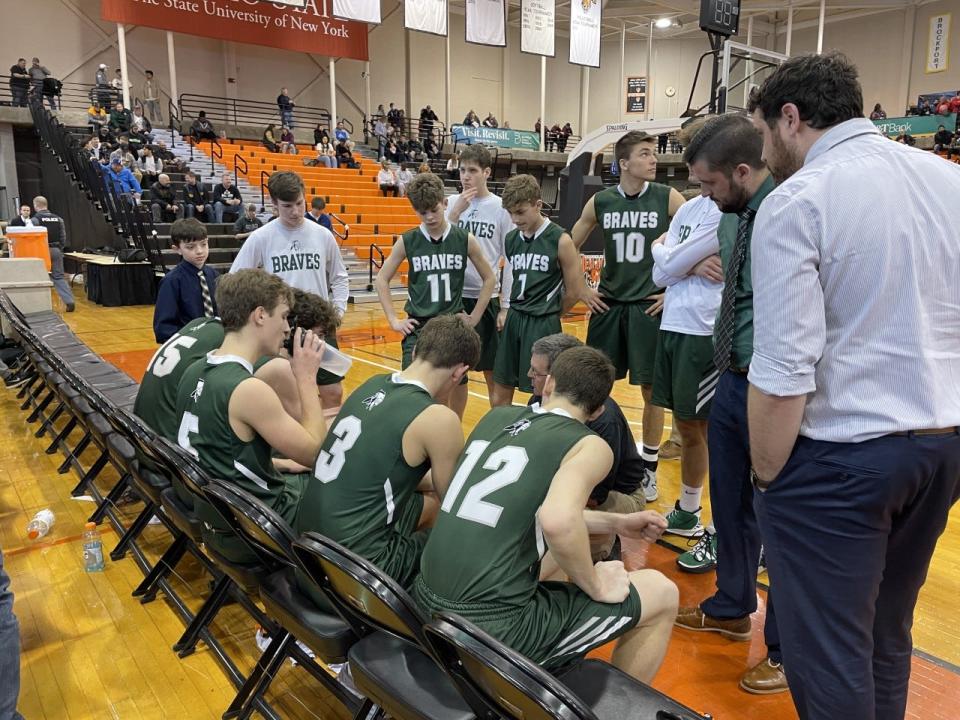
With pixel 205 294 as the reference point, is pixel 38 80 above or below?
above

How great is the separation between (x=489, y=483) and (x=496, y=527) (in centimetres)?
11

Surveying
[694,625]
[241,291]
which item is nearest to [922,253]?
[694,625]

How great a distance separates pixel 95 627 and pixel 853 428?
9.54 ft

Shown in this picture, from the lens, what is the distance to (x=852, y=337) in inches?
56.6

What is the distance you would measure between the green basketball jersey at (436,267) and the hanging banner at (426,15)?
561 inches

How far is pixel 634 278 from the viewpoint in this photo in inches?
157

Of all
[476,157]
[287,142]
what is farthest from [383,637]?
[287,142]

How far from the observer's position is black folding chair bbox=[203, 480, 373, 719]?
1.91 m

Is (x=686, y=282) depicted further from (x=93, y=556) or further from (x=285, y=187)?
(x=93, y=556)

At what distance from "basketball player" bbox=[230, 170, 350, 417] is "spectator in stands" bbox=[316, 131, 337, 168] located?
52.5 feet

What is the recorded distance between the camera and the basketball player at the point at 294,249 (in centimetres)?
409

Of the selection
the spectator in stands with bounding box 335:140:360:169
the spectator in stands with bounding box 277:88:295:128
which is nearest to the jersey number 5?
the spectator in stands with bounding box 335:140:360:169

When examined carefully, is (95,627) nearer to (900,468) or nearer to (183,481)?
(183,481)

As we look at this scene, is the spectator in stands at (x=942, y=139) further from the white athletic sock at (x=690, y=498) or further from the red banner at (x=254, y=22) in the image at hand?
the white athletic sock at (x=690, y=498)
